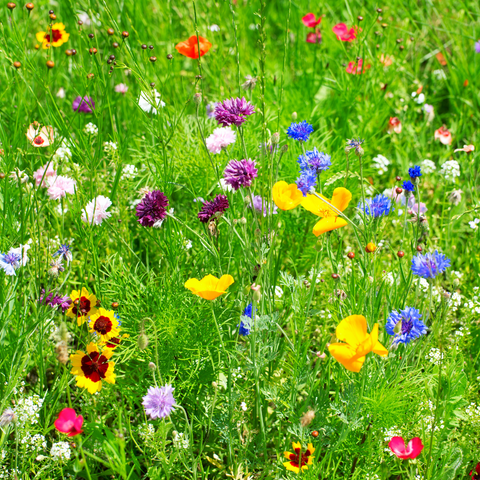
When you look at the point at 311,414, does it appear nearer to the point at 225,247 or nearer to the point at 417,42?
the point at 225,247

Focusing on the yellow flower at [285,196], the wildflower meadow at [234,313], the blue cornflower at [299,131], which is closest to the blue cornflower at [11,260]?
the wildflower meadow at [234,313]

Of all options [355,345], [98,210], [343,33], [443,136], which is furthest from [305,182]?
[343,33]

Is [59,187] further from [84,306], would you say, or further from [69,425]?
[69,425]

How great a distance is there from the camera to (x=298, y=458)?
1405mm

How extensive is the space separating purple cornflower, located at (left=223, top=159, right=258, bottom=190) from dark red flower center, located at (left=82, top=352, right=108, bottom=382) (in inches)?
24.2

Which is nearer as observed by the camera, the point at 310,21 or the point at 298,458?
the point at 298,458

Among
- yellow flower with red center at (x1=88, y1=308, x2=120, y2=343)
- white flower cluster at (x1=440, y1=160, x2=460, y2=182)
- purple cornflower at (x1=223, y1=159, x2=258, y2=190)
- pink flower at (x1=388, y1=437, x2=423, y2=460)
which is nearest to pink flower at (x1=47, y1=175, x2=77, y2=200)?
yellow flower with red center at (x1=88, y1=308, x2=120, y2=343)

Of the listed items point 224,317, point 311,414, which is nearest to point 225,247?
point 224,317

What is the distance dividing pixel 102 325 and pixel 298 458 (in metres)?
0.65

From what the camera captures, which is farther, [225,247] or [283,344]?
[225,247]

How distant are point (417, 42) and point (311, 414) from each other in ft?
9.46

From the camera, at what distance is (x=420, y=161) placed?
2.69 metres

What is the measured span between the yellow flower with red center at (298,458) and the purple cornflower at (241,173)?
716mm

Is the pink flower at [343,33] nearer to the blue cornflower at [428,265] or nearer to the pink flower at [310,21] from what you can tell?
the pink flower at [310,21]
